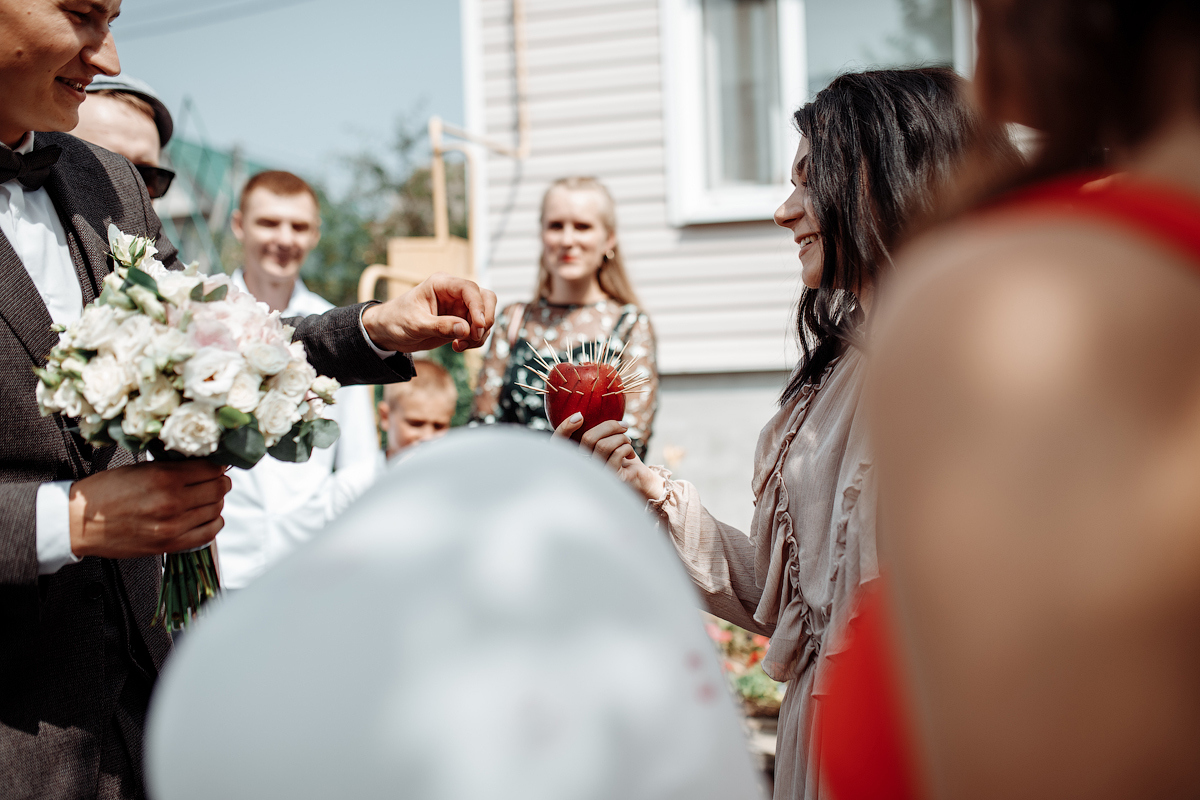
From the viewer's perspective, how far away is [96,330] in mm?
1331

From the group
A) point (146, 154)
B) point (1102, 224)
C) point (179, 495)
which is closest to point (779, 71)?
point (146, 154)

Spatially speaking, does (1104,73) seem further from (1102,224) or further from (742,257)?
(742,257)

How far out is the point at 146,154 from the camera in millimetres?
3018

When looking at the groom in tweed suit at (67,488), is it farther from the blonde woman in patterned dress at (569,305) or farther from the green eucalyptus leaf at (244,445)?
the blonde woman in patterned dress at (569,305)

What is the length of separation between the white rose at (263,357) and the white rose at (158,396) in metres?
0.12

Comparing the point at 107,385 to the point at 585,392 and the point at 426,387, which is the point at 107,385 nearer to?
the point at 585,392

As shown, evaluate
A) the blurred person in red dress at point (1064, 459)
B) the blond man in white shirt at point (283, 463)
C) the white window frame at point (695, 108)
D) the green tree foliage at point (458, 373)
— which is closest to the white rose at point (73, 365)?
the blurred person in red dress at point (1064, 459)

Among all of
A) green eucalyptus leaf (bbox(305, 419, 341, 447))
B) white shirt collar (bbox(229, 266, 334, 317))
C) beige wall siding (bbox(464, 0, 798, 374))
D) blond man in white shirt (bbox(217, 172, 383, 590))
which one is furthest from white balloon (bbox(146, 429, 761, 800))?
beige wall siding (bbox(464, 0, 798, 374))

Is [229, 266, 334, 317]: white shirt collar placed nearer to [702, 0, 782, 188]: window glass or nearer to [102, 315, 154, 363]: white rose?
[102, 315, 154, 363]: white rose

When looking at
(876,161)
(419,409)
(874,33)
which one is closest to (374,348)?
(876,161)

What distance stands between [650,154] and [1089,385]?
5.81m

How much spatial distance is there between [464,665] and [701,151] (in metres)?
5.80

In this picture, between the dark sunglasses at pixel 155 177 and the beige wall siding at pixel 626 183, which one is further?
the beige wall siding at pixel 626 183

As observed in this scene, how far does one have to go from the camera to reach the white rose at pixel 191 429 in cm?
131
